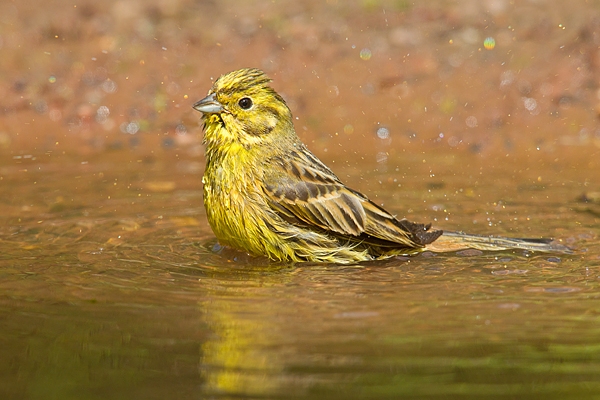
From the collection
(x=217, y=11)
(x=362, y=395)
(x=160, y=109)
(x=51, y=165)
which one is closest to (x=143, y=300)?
(x=362, y=395)

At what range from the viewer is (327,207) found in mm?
6133

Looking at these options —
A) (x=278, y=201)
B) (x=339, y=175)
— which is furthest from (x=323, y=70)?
(x=278, y=201)

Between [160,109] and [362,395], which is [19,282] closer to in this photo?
[362,395]

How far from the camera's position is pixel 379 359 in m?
4.06

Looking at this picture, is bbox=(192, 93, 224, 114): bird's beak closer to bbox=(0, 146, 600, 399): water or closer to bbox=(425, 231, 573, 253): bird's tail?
bbox=(0, 146, 600, 399): water

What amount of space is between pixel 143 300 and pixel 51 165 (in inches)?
156

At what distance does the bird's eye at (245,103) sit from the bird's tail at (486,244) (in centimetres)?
151

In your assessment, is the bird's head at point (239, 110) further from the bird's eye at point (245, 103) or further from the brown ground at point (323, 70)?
the brown ground at point (323, 70)

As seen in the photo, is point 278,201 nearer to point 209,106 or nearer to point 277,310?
point 209,106

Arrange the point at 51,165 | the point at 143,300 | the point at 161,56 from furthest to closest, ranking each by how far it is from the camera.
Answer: the point at 161,56
the point at 51,165
the point at 143,300

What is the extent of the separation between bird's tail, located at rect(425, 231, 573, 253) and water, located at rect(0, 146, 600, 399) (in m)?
0.09

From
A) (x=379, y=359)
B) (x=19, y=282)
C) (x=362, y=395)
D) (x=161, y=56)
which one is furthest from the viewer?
(x=161, y=56)

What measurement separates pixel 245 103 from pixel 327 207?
0.86 m

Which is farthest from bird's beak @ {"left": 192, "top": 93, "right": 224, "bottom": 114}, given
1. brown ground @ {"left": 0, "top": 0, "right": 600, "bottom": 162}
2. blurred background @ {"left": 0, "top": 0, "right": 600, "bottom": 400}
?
brown ground @ {"left": 0, "top": 0, "right": 600, "bottom": 162}
